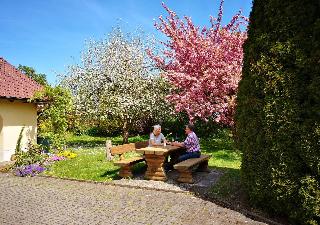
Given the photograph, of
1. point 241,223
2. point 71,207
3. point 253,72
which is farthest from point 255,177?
point 71,207

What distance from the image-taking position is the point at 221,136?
24547 mm

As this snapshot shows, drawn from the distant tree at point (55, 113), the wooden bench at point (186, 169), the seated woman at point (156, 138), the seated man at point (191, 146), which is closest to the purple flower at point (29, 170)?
the seated woman at point (156, 138)

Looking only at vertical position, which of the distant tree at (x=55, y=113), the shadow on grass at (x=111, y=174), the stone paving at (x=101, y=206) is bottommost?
the stone paving at (x=101, y=206)

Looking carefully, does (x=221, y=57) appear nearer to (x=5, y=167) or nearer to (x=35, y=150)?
(x=35, y=150)

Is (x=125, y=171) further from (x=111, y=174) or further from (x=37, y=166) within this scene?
(x=37, y=166)

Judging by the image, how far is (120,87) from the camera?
21.2 metres

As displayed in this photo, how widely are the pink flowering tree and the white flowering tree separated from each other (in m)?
1.82

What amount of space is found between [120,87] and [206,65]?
538cm

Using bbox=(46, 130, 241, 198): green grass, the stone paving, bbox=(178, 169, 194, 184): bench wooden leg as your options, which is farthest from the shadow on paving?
the stone paving

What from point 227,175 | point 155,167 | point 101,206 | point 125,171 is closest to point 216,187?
point 227,175

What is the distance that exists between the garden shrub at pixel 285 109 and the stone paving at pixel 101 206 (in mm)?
920

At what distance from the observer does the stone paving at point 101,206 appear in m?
7.35

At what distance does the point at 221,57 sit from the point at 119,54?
21.8ft

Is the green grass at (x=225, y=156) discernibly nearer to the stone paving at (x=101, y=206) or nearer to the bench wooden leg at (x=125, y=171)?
the bench wooden leg at (x=125, y=171)
